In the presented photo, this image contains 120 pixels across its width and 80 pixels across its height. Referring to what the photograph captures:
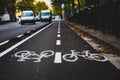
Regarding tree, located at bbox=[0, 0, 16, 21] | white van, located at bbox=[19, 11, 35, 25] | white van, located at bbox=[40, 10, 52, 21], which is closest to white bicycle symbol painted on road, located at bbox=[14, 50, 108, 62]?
white van, located at bbox=[19, 11, 35, 25]

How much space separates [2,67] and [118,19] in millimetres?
7267

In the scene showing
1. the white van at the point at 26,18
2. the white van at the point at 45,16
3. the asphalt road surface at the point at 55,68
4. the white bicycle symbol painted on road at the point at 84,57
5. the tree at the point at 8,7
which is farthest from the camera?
the white van at the point at 45,16

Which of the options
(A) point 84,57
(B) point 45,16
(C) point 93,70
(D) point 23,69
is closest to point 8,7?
(B) point 45,16

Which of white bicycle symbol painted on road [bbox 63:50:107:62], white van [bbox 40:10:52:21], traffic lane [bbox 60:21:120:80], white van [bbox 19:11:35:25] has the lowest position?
white van [bbox 40:10:52:21]

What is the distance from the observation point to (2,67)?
6.92 meters

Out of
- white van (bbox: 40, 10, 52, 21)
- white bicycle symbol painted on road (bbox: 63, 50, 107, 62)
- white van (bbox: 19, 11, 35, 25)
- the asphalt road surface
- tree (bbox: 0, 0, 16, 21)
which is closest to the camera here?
the asphalt road surface

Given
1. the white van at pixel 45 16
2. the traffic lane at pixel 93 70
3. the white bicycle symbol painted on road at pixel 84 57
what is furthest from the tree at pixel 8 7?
the traffic lane at pixel 93 70

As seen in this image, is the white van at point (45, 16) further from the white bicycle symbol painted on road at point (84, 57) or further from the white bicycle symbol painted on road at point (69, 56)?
the white bicycle symbol painted on road at point (84, 57)

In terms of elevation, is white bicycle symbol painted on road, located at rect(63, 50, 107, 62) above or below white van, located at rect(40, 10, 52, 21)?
above

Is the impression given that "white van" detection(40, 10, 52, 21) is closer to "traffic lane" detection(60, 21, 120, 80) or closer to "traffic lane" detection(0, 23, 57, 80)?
"traffic lane" detection(0, 23, 57, 80)

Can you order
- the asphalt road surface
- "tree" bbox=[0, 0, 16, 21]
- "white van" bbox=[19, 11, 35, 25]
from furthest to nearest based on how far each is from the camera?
"tree" bbox=[0, 0, 16, 21] < "white van" bbox=[19, 11, 35, 25] < the asphalt road surface

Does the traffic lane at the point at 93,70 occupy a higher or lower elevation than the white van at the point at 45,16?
higher

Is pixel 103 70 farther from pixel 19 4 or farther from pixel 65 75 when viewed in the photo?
pixel 19 4

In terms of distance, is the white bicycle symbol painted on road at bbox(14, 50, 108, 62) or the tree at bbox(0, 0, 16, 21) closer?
the white bicycle symbol painted on road at bbox(14, 50, 108, 62)
